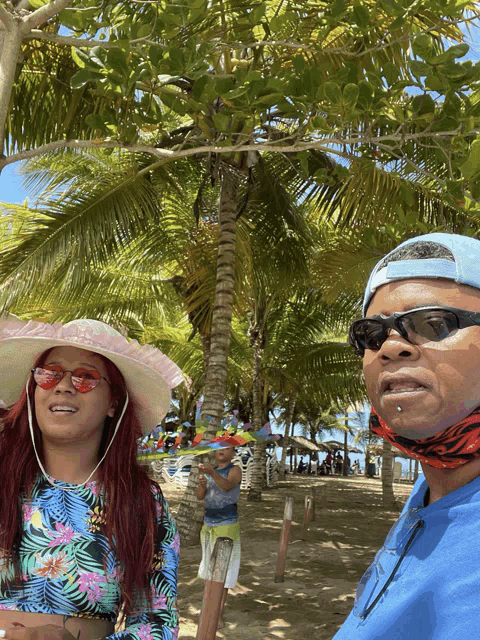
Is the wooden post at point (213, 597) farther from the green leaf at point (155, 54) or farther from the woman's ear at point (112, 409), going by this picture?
the green leaf at point (155, 54)

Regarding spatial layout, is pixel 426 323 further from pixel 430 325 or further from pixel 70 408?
pixel 70 408

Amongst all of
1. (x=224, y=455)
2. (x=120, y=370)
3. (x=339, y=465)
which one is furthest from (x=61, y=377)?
(x=339, y=465)

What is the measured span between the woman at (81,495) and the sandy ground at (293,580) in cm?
421

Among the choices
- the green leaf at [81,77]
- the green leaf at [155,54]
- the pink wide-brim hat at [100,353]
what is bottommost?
the pink wide-brim hat at [100,353]

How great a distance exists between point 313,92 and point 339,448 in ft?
162

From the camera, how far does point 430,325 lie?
1150 millimetres

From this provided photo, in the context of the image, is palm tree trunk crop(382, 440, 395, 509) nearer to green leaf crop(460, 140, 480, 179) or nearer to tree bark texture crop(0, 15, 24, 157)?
green leaf crop(460, 140, 480, 179)

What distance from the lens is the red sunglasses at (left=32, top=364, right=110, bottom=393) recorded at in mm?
2199

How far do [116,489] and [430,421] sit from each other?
1324 mm

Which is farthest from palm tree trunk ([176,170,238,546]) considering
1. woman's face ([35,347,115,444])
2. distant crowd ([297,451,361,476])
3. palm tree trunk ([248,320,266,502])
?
distant crowd ([297,451,361,476])

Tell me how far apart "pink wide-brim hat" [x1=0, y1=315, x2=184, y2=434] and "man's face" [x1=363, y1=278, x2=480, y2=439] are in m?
1.27

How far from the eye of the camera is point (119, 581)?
2021 millimetres

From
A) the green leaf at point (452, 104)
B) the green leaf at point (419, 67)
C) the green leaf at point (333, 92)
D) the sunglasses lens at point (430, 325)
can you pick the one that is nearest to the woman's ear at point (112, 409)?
the sunglasses lens at point (430, 325)

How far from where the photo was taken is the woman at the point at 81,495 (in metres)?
1.97
